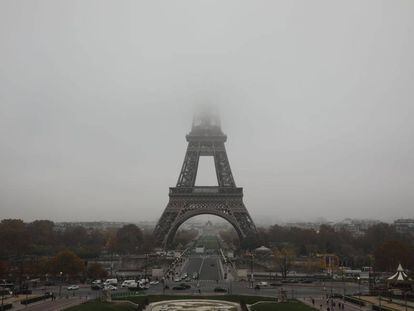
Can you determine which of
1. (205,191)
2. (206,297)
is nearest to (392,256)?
(206,297)

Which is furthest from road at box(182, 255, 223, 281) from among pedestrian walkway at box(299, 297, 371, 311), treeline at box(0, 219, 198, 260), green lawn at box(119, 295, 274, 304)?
pedestrian walkway at box(299, 297, 371, 311)

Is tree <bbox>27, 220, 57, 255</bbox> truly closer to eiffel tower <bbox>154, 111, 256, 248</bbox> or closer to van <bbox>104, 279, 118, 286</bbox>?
eiffel tower <bbox>154, 111, 256, 248</bbox>

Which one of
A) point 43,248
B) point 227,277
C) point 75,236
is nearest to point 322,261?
point 227,277

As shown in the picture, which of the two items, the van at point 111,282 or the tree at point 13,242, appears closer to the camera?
the van at point 111,282

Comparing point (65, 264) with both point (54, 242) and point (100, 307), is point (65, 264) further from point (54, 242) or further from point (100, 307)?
point (54, 242)

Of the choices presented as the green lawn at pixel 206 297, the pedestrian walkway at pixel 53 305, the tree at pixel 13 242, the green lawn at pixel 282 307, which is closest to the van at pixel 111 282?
the pedestrian walkway at pixel 53 305

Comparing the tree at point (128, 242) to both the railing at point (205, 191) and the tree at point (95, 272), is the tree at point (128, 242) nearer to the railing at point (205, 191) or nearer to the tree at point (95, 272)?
the railing at point (205, 191)
